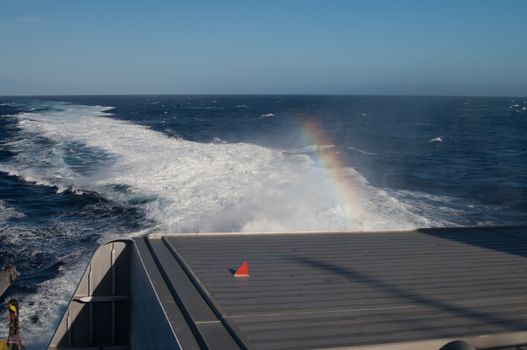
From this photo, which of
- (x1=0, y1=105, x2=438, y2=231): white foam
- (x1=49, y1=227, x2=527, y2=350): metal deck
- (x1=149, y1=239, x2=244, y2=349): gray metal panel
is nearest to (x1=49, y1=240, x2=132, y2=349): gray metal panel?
(x1=49, y1=227, x2=527, y2=350): metal deck

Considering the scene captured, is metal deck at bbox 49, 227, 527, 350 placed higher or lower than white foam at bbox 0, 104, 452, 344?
higher

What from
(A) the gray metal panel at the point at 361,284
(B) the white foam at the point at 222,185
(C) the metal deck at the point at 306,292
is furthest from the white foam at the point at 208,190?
(A) the gray metal panel at the point at 361,284

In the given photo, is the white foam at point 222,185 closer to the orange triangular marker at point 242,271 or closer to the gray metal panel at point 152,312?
the gray metal panel at point 152,312

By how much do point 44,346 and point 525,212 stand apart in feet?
55.2

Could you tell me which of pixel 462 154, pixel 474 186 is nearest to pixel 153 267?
pixel 474 186

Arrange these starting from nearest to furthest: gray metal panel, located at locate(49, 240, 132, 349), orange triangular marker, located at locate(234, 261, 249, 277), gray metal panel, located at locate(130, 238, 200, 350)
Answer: gray metal panel, located at locate(130, 238, 200, 350), orange triangular marker, located at locate(234, 261, 249, 277), gray metal panel, located at locate(49, 240, 132, 349)

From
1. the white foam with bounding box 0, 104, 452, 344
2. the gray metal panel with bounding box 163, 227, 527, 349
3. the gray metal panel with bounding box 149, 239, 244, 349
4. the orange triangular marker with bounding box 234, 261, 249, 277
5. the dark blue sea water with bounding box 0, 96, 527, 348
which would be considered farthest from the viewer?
the white foam with bounding box 0, 104, 452, 344

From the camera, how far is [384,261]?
720 cm

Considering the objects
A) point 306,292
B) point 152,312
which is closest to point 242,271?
point 306,292

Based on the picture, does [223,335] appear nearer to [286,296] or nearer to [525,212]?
[286,296]

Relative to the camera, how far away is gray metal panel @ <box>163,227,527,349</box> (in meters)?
4.71

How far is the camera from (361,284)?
608 centimetres

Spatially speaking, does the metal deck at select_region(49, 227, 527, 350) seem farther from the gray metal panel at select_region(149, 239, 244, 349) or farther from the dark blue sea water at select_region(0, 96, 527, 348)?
the dark blue sea water at select_region(0, 96, 527, 348)

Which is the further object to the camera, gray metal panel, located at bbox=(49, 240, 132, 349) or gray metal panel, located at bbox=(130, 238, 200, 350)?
gray metal panel, located at bbox=(49, 240, 132, 349)
